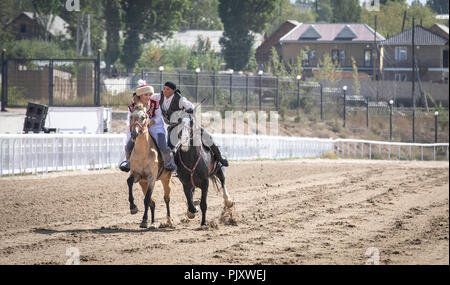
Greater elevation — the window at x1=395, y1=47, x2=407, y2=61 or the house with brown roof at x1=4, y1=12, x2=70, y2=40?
the house with brown roof at x1=4, y1=12, x2=70, y2=40

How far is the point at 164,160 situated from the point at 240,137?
18236 mm

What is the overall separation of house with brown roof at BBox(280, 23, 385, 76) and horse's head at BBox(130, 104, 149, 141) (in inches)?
2138

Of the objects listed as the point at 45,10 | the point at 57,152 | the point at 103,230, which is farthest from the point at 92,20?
the point at 103,230

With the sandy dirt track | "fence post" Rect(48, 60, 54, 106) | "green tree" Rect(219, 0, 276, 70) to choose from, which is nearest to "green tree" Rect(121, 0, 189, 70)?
"green tree" Rect(219, 0, 276, 70)

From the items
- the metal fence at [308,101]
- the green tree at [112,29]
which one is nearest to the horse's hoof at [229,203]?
the metal fence at [308,101]

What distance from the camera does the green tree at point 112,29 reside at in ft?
165

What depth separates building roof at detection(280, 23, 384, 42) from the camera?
6619 cm

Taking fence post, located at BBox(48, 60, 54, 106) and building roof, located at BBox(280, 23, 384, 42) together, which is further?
building roof, located at BBox(280, 23, 384, 42)

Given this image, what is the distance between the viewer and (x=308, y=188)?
1888 cm

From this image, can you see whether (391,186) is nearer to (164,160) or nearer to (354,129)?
(164,160)

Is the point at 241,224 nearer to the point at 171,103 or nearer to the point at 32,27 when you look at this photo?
the point at 171,103

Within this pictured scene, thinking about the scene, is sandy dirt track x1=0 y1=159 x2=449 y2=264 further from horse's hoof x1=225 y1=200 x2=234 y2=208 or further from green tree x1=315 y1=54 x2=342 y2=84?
green tree x1=315 y1=54 x2=342 y2=84

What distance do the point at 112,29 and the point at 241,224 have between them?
42771mm

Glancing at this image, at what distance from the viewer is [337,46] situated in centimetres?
6725
